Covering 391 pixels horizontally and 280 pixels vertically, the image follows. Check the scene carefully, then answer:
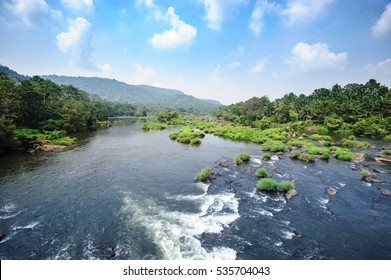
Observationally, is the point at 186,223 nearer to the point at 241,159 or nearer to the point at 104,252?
the point at 104,252

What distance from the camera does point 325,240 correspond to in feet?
51.8

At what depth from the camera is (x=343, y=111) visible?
77250mm

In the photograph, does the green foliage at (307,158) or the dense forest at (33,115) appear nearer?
the green foliage at (307,158)

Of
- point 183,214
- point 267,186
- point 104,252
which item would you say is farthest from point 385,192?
point 104,252

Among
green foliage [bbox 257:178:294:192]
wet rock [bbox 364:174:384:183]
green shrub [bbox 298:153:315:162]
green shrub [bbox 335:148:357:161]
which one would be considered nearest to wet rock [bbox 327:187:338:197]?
green foliage [bbox 257:178:294:192]

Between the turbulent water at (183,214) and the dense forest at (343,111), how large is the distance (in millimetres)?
39369

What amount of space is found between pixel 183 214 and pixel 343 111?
78.9m

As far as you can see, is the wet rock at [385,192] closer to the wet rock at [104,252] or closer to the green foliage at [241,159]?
the green foliage at [241,159]

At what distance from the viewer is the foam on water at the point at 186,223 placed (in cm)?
1446

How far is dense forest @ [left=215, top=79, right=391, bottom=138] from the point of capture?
65.2 m

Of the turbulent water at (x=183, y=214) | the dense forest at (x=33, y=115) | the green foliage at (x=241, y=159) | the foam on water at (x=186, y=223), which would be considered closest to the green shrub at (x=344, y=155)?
the turbulent water at (x=183, y=214)

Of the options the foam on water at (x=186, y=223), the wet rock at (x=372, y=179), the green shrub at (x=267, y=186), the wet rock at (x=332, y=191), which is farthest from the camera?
the wet rock at (x=372, y=179)
